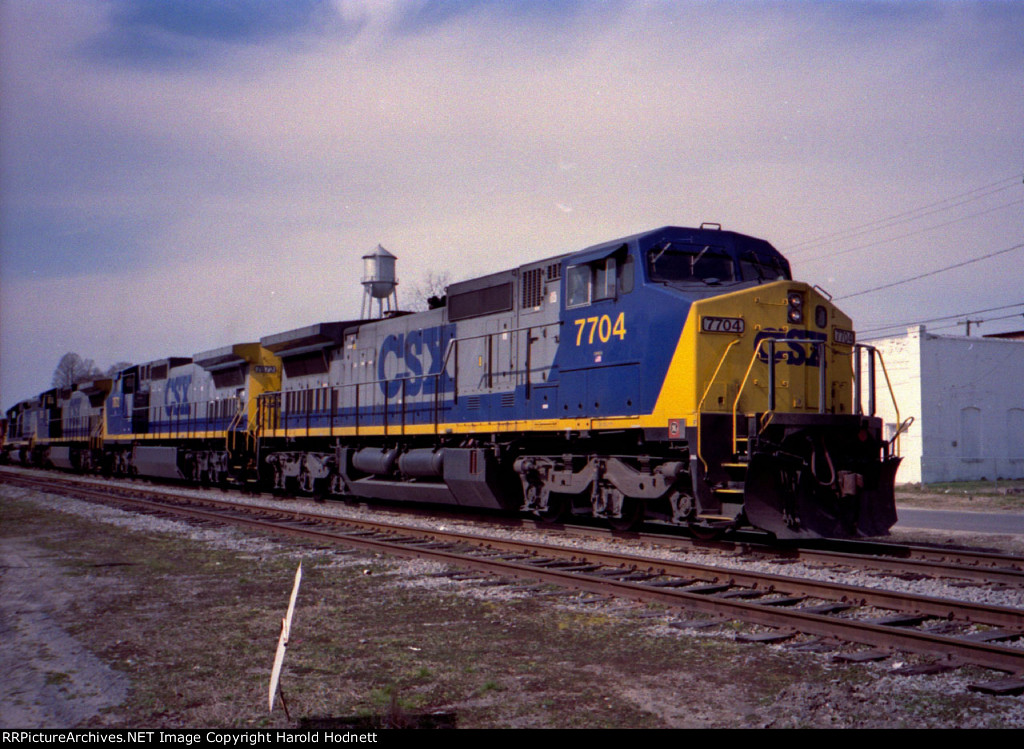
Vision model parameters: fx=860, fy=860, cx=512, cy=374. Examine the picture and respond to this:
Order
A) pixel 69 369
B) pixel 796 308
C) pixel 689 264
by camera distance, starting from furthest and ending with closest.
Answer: pixel 69 369 → pixel 689 264 → pixel 796 308

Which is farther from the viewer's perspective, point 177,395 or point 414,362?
point 177,395

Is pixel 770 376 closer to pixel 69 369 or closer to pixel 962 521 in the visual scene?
pixel 962 521

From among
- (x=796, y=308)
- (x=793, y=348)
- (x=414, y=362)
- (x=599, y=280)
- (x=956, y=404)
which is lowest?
(x=956, y=404)

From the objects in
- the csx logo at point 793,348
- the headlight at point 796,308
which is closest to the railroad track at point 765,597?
the csx logo at point 793,348

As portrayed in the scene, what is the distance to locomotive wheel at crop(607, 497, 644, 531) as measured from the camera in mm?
11164

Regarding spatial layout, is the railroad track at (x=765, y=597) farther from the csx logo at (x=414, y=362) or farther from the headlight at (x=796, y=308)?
the csx logo at (x=414, y=362)

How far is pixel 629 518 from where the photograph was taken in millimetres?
11352

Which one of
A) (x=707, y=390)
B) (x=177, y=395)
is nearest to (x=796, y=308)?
(x=707, y=390)

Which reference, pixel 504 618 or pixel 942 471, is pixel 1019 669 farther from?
pixel 942 471

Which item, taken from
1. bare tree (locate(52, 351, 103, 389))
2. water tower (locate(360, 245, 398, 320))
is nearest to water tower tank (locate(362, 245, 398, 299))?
water tower (locate(360, 245, 398, 320))

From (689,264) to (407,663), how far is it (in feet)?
23.0

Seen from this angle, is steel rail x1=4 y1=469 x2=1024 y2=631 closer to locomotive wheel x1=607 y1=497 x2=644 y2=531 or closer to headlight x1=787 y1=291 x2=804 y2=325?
locomotive wheel x1=607 y1=497 x2=644 y2=531

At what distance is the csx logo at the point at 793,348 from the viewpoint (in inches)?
400
